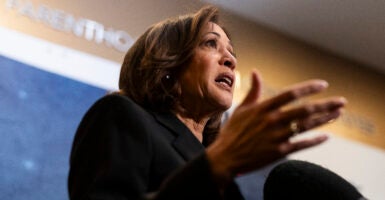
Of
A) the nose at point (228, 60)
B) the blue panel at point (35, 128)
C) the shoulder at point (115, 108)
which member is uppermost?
the shoulder at point (115, 108)

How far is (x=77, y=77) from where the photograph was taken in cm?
209

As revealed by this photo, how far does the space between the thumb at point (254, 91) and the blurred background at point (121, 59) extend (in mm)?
909

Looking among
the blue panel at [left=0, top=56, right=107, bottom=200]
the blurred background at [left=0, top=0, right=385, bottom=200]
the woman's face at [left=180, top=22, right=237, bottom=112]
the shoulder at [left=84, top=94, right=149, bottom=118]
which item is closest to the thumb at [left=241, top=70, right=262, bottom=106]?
the shoulder at [left=84, top=94, right=149, bottom=118]

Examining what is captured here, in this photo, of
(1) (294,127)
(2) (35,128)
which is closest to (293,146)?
(1) (294,127)

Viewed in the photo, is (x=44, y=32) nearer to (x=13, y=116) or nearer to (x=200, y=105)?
(x=13, y=116)

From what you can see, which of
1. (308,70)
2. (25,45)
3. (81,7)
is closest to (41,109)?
(25,45)

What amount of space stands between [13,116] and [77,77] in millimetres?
304

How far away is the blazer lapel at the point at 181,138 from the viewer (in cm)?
87

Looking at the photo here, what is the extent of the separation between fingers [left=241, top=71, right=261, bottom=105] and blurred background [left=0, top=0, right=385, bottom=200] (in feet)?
2.98

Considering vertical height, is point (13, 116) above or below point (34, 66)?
below

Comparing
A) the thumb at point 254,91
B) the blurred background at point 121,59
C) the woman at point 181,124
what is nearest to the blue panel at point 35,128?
the blurred background at point 121,59

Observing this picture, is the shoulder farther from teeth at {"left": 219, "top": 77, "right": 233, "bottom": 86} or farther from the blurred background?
the blurred background

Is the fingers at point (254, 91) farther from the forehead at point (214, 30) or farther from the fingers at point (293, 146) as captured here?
the forehead at point (214, 30)

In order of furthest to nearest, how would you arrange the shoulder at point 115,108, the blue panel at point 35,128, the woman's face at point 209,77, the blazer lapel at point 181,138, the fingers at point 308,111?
the blue panel at point 35,128 → the woman's face at point 209,77 → the blazer lapel at point 181,138 → the shoulder at point 115,108 → the fingers at point 308,111
